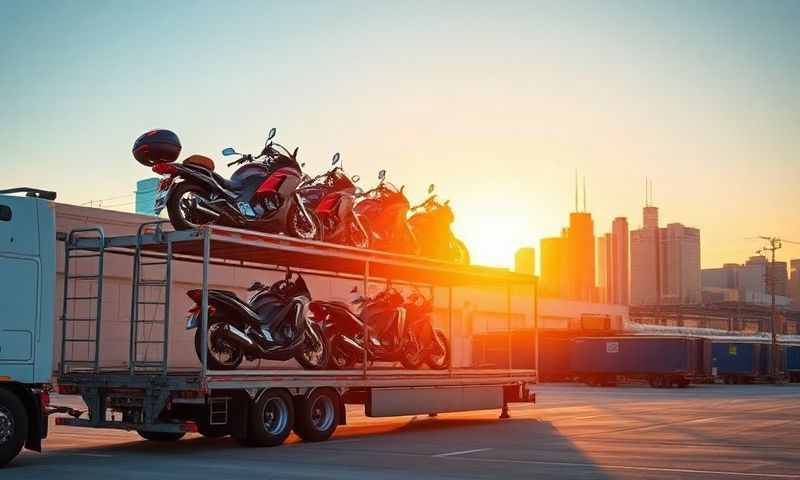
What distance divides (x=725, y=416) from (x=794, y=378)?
1966 inches

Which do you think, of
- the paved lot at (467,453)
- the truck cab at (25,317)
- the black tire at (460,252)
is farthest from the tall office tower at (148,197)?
the black tire at (460,252)

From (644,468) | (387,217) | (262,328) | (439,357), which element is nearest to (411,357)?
(439,357)

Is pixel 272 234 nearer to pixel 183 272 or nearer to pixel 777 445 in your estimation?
pixel 777 445

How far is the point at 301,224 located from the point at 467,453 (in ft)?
16.5

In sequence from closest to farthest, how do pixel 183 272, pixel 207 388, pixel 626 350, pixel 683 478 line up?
pixel 683 478 → pixel 207 388 → pixel 183 272 → pixel 626 350

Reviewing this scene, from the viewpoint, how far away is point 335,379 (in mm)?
16281

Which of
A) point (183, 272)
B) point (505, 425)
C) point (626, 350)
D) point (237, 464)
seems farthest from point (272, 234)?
point (626, 350)

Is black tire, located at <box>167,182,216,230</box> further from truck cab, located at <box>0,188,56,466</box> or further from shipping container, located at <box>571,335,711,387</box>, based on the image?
shipping container, located at <box>571,335,711,387</box>

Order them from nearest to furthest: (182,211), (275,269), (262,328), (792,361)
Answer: (182,211)
(262,328)
(275,269)
(792,361)

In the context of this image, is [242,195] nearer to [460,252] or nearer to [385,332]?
[385,332]

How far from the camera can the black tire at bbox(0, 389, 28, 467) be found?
12.1 m

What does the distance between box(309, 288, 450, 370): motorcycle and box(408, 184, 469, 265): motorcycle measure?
3.89 feet

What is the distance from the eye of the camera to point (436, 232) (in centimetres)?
2195

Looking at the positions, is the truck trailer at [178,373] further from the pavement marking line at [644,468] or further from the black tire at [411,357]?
the pavement marking line at [644,468]
